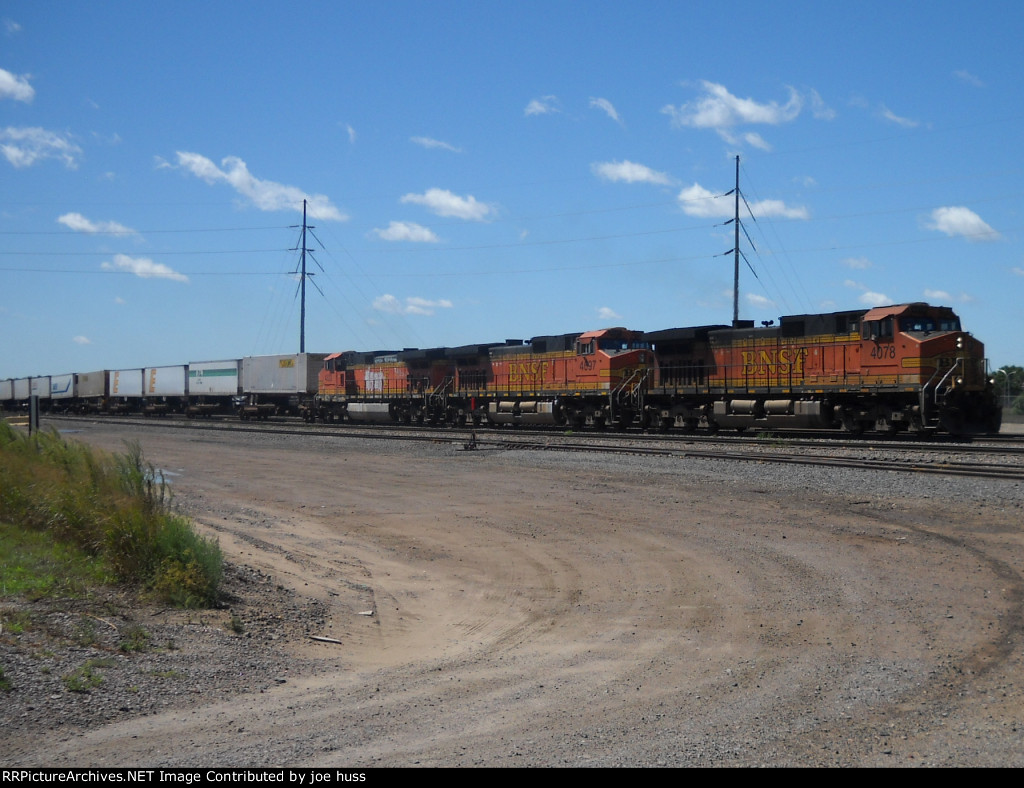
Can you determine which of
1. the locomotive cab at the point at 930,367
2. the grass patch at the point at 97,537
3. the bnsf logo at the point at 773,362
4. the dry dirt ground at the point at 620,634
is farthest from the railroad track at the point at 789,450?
the grass patch at the point at 97,537

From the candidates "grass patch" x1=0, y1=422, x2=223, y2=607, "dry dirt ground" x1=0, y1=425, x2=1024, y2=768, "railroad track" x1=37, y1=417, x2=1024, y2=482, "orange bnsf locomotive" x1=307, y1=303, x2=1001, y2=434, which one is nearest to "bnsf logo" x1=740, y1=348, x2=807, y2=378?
"orange bnsf locomotive" x1=307, y1=303, x2=1001, y2=434

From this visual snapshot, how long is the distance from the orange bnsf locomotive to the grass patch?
18.3 m

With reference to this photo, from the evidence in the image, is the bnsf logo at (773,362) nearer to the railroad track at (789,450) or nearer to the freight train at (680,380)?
the freight train at (680,380)

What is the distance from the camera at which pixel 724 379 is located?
26.5m

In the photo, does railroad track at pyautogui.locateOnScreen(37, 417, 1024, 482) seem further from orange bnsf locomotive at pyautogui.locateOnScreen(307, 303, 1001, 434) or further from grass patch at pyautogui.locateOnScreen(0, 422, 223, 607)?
grass patch at pyautogui.locateOnScreen(0, 422, 223, 607)

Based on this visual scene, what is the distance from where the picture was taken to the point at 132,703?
5082mm

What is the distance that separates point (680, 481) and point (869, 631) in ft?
28.9

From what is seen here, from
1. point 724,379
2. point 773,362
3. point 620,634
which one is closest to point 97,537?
point 620,634

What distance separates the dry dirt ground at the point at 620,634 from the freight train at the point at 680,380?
27.8ft

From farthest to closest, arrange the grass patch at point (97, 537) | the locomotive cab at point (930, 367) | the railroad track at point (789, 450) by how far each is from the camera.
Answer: the locomotive cab at point (930, 367), the railroad track at point (789, 450), the grass patch at point (97, 537)

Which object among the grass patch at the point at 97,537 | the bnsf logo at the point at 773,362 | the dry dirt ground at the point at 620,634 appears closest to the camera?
the dry dirt ground at the point at 620,634

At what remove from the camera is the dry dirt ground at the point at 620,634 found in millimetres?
4457

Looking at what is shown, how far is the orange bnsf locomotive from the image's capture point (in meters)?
21.7
